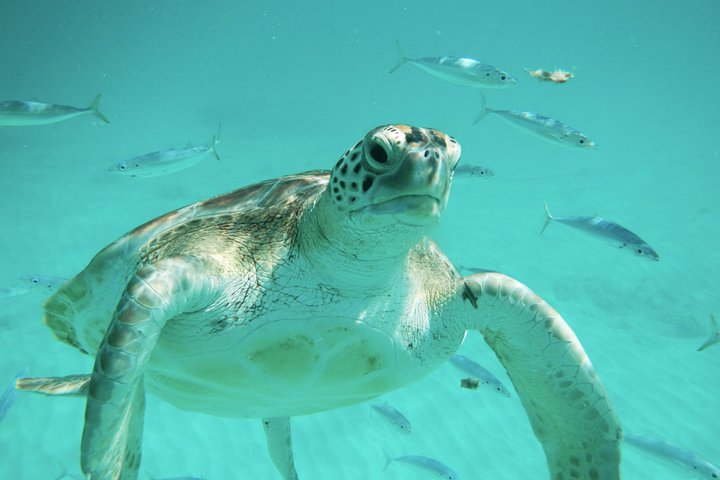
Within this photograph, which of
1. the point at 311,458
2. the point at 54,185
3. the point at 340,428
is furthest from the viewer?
the point at 54,185

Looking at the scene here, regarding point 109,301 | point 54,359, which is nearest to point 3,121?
point 54,359

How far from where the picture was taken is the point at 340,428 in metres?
4.89

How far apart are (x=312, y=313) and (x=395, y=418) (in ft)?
8.28

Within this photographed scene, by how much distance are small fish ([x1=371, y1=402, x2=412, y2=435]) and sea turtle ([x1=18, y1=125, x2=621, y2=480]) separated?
1534 millimetres

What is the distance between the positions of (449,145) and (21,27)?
6024 centimetres

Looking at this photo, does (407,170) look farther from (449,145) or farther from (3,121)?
(3,121)

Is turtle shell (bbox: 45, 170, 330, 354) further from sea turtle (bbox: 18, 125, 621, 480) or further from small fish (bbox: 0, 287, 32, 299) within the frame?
small fish (bbox: 0, 287, 32, 299)

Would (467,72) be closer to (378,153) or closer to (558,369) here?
(558,369)

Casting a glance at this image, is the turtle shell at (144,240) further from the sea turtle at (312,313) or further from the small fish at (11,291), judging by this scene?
the small fish at (11,291)

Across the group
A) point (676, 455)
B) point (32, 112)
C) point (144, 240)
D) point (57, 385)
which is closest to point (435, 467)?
point (676, 455)

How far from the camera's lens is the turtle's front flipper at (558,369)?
6.97 ft

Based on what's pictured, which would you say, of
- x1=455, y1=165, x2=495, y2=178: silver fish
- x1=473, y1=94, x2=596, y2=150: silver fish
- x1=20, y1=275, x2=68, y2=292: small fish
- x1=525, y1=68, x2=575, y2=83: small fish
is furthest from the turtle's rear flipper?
x1=525, y1=68, x2=575, y2=83: small fish

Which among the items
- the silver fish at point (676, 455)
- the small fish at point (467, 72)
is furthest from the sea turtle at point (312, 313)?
the small fish at point (467, 72)

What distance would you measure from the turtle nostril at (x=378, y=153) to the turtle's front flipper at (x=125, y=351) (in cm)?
72
